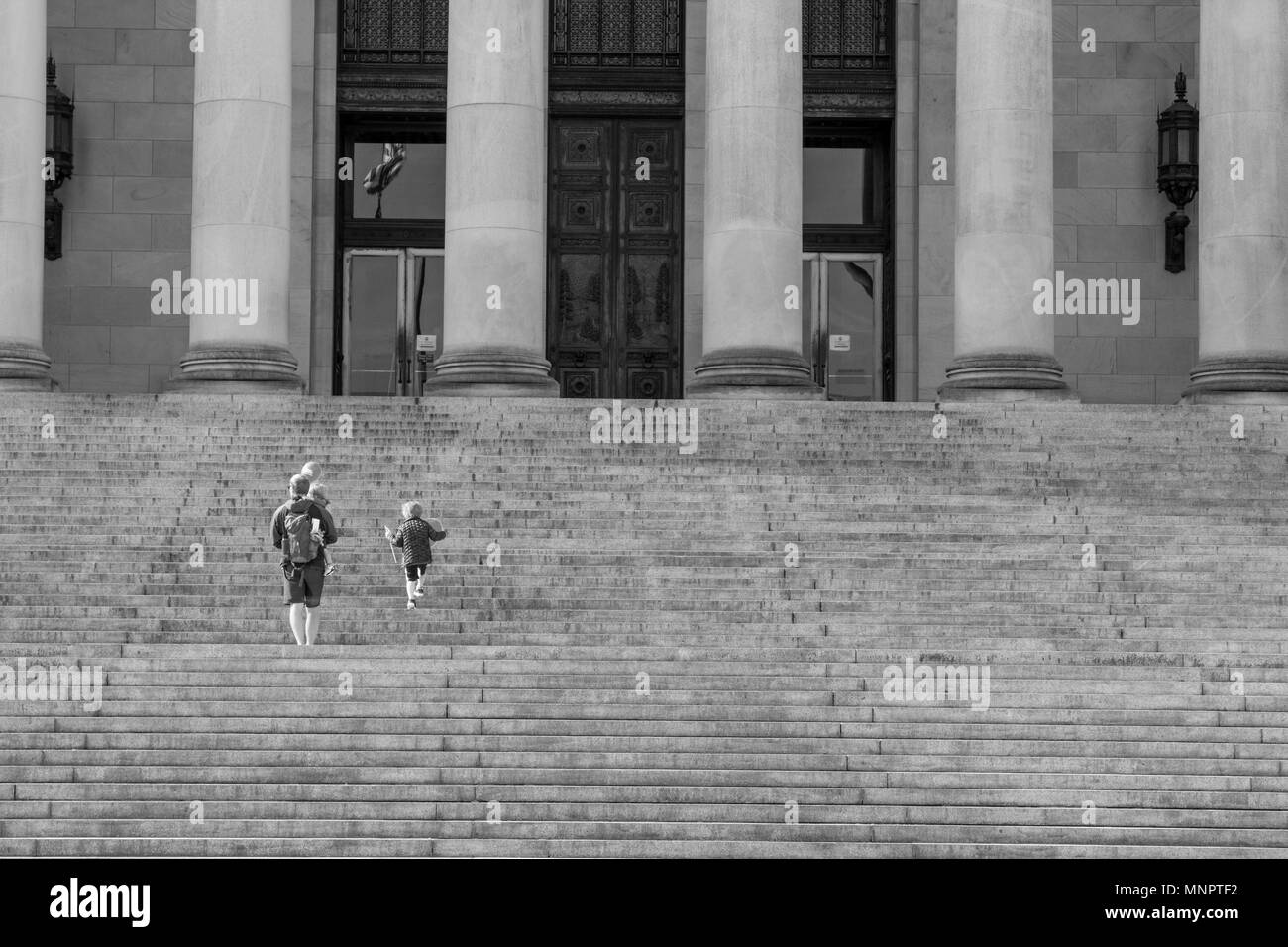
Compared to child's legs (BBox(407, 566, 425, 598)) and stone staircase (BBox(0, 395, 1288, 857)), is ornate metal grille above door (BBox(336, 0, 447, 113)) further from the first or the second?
child's legs (BBox(407, 566, 425, 598))

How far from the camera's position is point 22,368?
36688mm

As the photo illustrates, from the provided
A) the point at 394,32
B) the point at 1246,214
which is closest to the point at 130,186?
the point at 394,32

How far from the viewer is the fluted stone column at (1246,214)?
38000 millimetres

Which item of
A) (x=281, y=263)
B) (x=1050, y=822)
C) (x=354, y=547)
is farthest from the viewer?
(x=281, y=263)

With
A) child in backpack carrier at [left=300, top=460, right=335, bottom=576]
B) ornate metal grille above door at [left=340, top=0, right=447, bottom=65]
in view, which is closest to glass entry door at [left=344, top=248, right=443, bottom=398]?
ornate metal grille above door at [left=340, top=0, right=447, bottom=65]

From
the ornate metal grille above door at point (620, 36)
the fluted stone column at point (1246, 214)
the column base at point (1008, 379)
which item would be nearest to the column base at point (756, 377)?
the column base at point (1008, 379)

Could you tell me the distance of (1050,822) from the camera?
21.9 metres

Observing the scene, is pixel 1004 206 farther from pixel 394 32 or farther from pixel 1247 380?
pixel 394 32

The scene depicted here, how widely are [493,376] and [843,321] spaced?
1194cm

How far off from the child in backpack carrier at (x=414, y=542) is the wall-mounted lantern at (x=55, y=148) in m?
20.7
